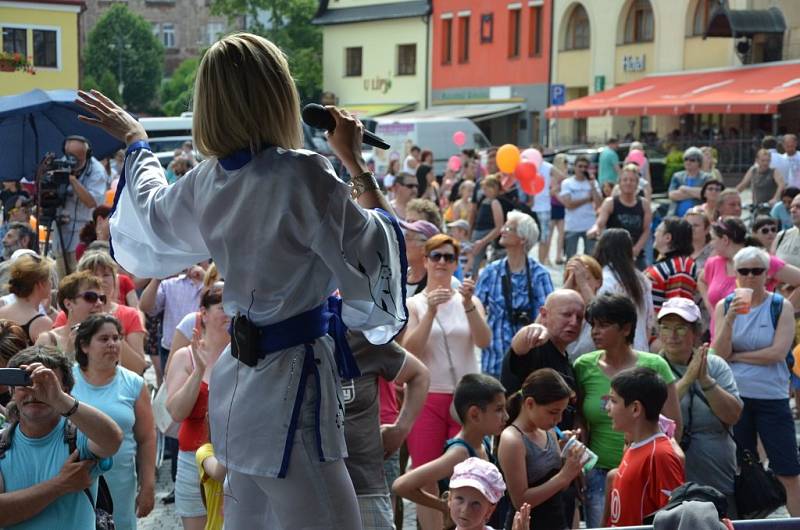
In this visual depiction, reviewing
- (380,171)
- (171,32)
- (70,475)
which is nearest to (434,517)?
(70,475)

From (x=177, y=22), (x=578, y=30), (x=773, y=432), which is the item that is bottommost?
(x=773, y=432)

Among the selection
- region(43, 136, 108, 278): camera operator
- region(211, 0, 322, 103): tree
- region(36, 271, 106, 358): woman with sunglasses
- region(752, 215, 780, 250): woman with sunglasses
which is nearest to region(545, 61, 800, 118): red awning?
region(211, 0, 322, 103): tree

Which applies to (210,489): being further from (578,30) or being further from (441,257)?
(578,30)

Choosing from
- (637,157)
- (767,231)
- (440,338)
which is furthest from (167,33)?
(440,338)

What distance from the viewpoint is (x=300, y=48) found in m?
61.9

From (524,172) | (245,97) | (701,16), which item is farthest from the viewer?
(701,16)

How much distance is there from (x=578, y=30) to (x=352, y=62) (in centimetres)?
1532

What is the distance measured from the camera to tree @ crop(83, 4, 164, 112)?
256ft

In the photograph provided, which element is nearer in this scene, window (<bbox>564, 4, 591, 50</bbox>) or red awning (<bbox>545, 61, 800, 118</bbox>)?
red awning (<bbox>545, 61, 800, 118</bbox>)

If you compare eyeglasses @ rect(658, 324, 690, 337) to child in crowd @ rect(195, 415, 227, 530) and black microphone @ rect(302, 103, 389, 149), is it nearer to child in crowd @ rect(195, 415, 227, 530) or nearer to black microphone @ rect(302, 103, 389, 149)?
child in crowd @ rect(195, 415, 227, 530)

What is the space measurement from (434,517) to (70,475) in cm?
210

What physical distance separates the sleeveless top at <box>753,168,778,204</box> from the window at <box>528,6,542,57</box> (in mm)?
31907

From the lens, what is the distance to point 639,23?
141ft

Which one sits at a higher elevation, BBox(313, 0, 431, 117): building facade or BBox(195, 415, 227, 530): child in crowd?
BBox(313, 0, 431, 117): building facade
